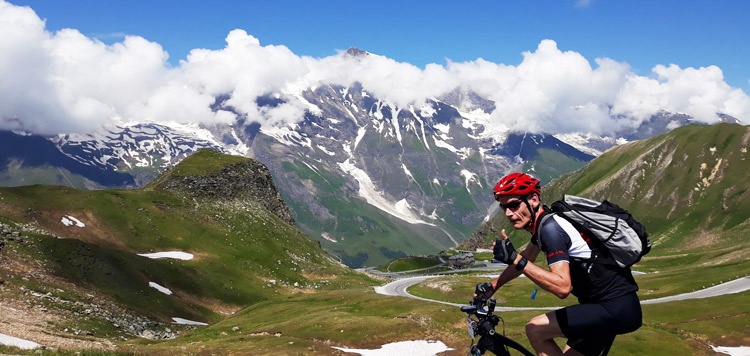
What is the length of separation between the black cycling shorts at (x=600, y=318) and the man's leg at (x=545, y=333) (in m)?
0.15

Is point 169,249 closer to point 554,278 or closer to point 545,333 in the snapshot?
point 545,333

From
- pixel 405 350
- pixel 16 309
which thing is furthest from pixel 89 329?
pixel 405 350

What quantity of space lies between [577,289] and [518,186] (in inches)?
104

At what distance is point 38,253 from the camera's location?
3164 inches

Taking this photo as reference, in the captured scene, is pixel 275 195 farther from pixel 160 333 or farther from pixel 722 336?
pixel 722 336

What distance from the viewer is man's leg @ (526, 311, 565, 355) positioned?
1140cm

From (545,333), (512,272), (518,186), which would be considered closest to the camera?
(545,333)

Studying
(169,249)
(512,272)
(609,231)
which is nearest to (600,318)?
(609,231)

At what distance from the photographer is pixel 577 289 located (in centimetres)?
1173

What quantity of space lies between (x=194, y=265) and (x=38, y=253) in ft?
124

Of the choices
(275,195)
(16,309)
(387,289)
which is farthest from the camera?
(275,195)

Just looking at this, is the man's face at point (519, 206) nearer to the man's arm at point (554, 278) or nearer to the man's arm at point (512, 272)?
the man's arm at point (512, 272)

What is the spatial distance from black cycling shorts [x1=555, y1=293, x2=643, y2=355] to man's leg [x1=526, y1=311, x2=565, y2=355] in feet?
0.49

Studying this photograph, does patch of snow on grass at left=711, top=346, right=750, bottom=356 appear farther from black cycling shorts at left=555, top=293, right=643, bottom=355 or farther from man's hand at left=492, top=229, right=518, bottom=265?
man's hand at left=492, top=229, right=518, bottom=265
